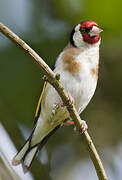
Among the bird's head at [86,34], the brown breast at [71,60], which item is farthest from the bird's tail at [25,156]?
the bird's head at [86,34]

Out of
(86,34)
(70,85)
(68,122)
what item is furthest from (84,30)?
(68,122)

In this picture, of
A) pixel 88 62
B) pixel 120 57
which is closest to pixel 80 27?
pixel 88 62

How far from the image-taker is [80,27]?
3432 mm

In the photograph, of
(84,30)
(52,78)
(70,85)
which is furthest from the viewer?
(84,30)

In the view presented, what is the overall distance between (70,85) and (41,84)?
2.38ft

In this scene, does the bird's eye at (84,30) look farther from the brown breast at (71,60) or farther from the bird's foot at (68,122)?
the bird's foot at (68,122)

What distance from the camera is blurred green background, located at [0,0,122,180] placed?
348 cm

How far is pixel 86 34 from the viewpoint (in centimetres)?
338

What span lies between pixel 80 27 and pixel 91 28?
119 mm

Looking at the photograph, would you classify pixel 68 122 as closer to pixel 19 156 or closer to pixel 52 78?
pixel 19 156

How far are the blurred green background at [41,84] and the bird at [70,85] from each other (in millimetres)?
156

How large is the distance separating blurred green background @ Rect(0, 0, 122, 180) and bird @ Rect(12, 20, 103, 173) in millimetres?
156

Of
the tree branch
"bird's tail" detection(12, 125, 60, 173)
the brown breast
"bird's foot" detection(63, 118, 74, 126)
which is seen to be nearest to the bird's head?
the brown breast

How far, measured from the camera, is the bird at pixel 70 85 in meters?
3.08
